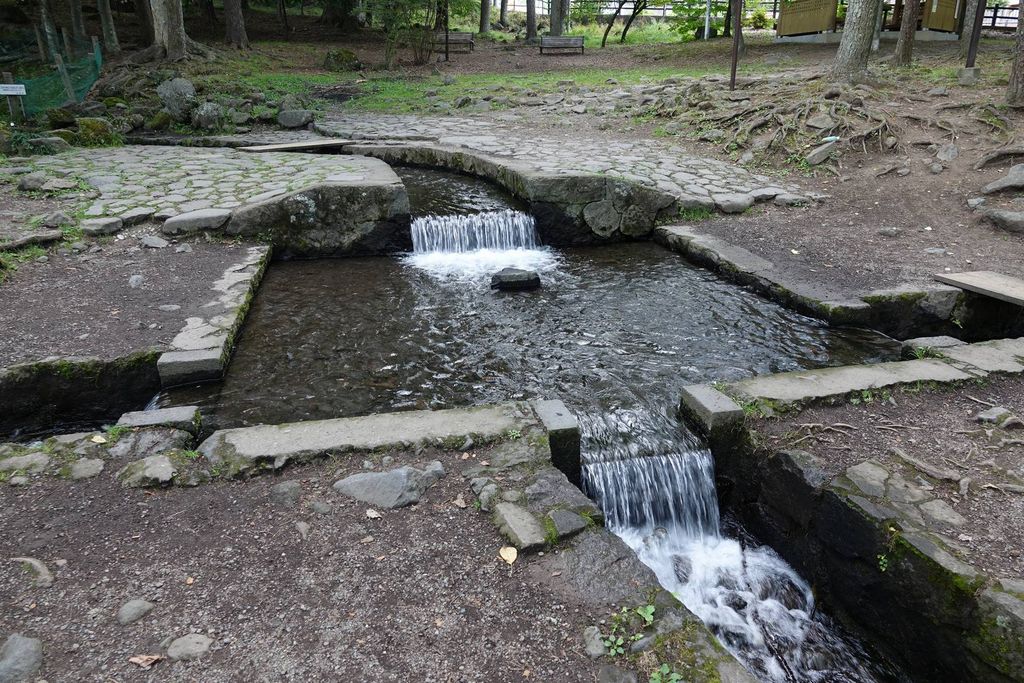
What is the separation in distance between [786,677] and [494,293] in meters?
4.11

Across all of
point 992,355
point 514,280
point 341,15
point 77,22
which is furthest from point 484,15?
point 992,355

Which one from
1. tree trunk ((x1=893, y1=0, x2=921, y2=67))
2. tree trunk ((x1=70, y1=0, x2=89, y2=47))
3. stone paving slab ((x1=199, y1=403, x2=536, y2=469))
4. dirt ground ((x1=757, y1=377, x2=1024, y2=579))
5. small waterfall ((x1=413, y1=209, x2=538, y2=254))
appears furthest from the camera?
tree trunk ((x1=70, y1=0, x2=89, y2=47))

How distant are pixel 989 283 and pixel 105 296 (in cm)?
725

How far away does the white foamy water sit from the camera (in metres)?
7.02

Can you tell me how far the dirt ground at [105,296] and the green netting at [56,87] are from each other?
7.51m

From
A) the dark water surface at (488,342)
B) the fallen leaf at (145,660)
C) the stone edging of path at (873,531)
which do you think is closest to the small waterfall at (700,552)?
the stone edging of path at (873,531)

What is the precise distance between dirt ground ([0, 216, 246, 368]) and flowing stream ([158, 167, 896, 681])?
540 mm

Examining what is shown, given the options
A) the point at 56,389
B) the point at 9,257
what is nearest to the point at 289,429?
the point at 56,389

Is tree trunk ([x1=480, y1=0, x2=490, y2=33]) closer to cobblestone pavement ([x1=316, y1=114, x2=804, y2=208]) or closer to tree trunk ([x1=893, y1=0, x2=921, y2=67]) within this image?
cobblestone pavement ([x1=316, y1=114, x2=804, y2=208])

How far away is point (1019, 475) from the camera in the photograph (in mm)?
3064

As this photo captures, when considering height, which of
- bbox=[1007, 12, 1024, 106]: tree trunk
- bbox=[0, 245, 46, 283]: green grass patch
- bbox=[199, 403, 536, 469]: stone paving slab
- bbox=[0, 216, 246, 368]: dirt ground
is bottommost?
bbox=[199, 403, 536, 469]: stone paving slab

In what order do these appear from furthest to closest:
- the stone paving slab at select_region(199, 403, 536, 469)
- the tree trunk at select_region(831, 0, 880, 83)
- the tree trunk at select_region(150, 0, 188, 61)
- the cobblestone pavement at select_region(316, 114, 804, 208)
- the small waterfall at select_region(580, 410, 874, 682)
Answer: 1. the tree trunk at select_region(150, 0, 188, 61)
2. the tree trunk at select_region(831, 0, 880, 83)
3. the cobblestone pavement at select_region(316, 114, 804, 208)
4. the stone paving slab at select_region(199, 403, 536, 469)
5. the small waterfall at select_region(580, 410, 874, 682)

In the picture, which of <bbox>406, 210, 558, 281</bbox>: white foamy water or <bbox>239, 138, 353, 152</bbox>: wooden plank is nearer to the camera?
<bbox>406, 210, 558, 281</bbox>: white foamy water

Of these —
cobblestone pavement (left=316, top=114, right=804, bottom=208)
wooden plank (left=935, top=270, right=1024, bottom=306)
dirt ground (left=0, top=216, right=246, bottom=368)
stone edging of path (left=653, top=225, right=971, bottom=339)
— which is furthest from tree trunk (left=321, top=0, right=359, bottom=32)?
wooden plank (left=935, top=270, right=1024, bottom=306)
